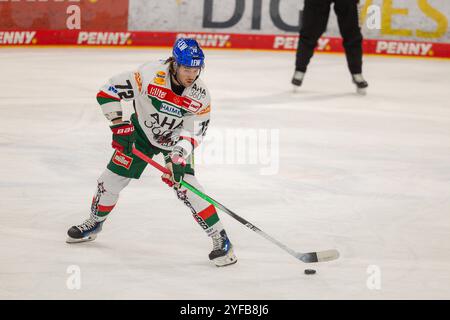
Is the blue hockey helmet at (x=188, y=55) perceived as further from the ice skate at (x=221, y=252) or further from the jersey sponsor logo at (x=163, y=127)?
the ice skate at (x=221, y=252)

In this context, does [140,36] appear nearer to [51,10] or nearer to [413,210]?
[51,10]

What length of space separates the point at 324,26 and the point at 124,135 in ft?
18.6

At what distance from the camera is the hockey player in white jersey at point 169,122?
5.00 meters

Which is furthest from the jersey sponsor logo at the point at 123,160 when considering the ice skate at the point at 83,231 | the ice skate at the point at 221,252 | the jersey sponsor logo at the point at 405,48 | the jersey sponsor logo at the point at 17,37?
the jersey sponsor logo at the point at 405,48

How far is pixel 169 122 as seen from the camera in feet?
Answer: 17.0

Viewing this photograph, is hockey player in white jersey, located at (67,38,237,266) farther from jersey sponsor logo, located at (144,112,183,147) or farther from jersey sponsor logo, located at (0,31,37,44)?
jersey sponsor logo, located at (0,31,37,44)

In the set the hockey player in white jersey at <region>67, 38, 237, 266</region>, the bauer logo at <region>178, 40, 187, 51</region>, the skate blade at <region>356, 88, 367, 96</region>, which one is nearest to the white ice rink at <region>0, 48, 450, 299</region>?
the skate blade at <region>356, 88, 367, 96</region>

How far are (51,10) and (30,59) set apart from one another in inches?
42.3

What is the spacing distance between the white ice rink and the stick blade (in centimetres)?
7

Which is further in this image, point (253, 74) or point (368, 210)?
point (253, 74)
